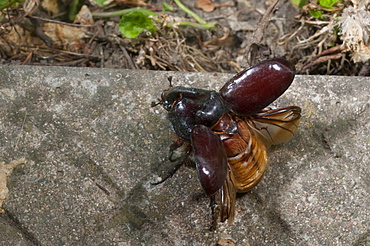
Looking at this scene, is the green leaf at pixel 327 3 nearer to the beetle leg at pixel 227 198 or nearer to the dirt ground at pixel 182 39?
the dirt ground at pixel 182 39

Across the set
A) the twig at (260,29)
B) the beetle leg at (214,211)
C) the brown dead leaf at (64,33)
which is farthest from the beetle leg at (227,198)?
the brown dead leaf at (64,33)

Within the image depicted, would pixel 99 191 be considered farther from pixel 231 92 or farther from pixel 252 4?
pixel 252 4

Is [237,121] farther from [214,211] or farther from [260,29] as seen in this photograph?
[260,29]

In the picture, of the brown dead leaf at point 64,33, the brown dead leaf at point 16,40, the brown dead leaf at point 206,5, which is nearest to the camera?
the brown dead leaf at point 16,40

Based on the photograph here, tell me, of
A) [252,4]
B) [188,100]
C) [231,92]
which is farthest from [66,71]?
[252,4]

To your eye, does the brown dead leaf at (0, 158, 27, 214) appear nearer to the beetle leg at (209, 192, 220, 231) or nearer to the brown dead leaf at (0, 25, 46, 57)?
the beetle leg at (209, 192, 220, 231)

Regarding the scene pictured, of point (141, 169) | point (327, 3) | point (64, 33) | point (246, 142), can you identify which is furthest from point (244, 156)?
point (64, 33)

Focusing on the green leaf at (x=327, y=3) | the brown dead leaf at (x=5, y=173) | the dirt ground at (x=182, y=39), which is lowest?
the dirt ground at (x=182, y=39)
